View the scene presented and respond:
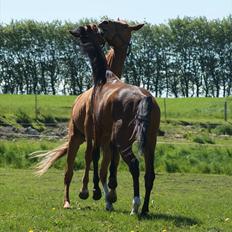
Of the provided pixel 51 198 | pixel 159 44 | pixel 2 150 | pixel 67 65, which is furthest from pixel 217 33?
pixel 51 198

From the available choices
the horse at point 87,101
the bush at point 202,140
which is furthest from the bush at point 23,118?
the horse at point 87,101

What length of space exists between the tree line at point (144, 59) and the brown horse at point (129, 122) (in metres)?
65.6

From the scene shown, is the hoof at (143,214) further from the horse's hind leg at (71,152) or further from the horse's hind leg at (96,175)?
the horse's hind leg at (71,152)

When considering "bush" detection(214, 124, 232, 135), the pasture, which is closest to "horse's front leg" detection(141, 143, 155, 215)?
the pasture

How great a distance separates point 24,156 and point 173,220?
51.9 ft

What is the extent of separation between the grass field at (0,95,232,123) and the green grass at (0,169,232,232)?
24.3 metres

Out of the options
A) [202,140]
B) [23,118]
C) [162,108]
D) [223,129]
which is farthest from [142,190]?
[162,108]

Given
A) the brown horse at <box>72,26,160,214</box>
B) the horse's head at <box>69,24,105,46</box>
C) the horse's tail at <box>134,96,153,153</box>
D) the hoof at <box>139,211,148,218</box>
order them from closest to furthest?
1. the horse's tail at <box>134,96,153,153</box>
2. the brown horse at <box>72,26,160,214</box>
3. the hoof at <box>139,211,148,218</box>
4. the horse's head at <box>69,24,105,46</box>

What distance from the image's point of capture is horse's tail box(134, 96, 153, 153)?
9.73 meters

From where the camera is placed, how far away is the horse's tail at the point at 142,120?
31.9ft

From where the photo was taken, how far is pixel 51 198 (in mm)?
14297

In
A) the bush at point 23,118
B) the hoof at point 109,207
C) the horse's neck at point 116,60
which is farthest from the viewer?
the bush at point 23,118

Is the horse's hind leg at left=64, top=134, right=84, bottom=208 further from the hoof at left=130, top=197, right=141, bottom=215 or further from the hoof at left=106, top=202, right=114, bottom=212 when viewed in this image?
the hoof at left=130, top=197, right=141, bottom=215

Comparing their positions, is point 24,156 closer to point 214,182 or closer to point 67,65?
point 214,182
